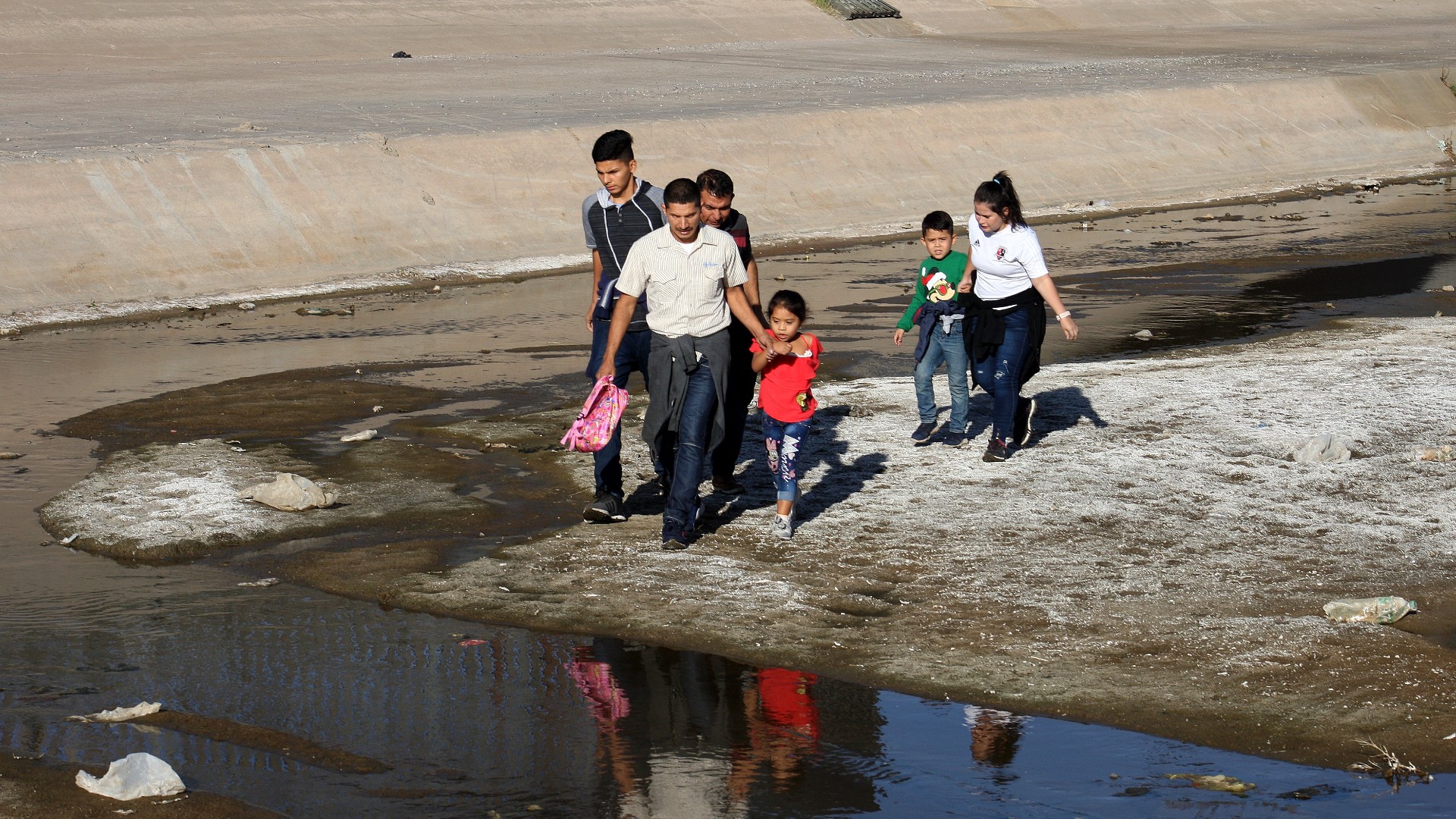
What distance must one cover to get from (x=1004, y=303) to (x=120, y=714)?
524 centimetres

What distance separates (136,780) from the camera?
494cm

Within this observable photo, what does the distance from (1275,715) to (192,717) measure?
12.5 feet

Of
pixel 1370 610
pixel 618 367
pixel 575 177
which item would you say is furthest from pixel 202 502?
pixel 575 177

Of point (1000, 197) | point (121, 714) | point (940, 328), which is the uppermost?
point (1000, 197)

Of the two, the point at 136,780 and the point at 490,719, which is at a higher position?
the point at 136,780

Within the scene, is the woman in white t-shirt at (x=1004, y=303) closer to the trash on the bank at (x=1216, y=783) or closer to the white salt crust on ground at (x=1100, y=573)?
the white salt crust on ground at (x=1100, y=573)

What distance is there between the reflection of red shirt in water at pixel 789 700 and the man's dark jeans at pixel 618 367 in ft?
7.20

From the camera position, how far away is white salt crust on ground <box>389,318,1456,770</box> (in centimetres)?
585

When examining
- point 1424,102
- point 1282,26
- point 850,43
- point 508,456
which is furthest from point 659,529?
point 1282,26

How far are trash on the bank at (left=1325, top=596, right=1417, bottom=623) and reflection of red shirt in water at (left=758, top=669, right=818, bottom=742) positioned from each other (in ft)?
7.25

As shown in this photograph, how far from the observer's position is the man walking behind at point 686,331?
24.5ft

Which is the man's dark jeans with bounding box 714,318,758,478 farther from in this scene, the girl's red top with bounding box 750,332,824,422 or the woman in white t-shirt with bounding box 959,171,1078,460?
the woman in white t-shirt with bounding box 959,171,1078,460

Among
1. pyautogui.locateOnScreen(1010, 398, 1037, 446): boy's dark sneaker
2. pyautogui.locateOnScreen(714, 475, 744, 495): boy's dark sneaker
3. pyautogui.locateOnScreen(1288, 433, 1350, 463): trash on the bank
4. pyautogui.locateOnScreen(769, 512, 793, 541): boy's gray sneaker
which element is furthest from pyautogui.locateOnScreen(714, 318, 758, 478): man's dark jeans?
pyautogui.locateOnScreen(1288, 433, 1350, 463): trash on the bank

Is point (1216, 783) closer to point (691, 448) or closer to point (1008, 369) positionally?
point (691, 448)
